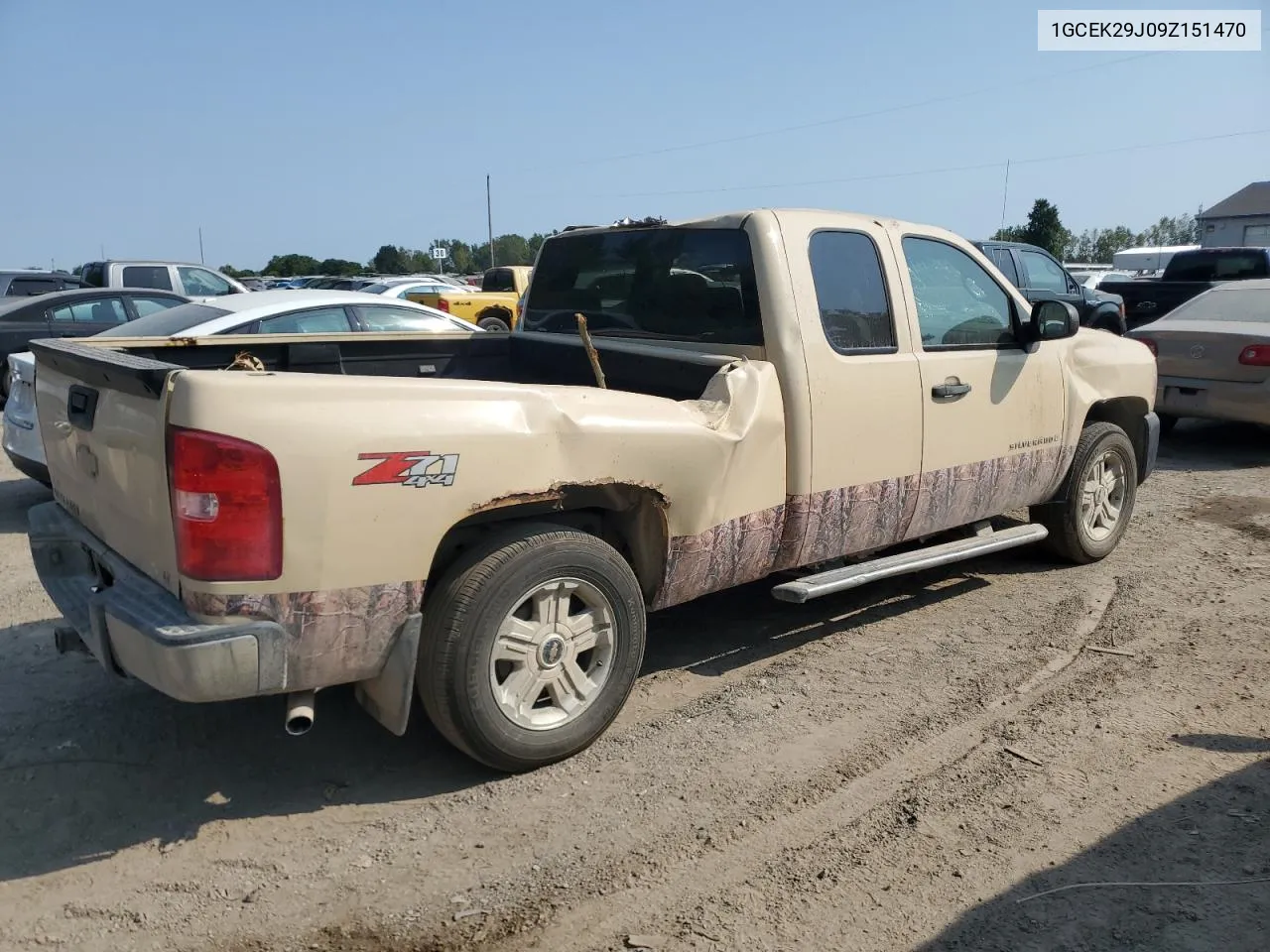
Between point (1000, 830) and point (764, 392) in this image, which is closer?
point (1000, 830)

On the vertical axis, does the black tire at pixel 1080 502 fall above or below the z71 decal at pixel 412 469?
below

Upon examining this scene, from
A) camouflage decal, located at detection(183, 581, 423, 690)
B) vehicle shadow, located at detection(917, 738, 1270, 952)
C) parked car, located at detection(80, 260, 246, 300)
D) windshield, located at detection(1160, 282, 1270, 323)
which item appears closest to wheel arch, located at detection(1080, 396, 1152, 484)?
vehicle shadow, located at detection(917, 738, 1270, 952)

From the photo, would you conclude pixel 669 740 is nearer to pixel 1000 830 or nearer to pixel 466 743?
pixel 466 743

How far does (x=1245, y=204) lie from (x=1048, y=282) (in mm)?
42012

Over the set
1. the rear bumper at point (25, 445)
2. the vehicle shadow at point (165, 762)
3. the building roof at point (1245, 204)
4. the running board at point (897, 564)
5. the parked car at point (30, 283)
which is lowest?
the vehicle shadow at point (165, 762)

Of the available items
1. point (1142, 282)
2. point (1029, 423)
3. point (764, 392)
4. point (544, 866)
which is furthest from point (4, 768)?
point (1142, 282)

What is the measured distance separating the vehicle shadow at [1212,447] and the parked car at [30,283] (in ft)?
50.7

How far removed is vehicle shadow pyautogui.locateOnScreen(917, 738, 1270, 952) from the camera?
8.92 feet

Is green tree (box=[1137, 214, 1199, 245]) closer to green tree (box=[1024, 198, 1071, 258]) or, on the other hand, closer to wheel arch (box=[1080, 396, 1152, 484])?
green tree (box=[1024, 198, 1071, 258])

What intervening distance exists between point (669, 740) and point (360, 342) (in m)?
2.59

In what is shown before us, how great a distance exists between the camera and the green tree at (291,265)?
209 ft

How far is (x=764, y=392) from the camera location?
13.4 ft

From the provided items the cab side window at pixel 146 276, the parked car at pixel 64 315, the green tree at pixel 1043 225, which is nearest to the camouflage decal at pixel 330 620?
the parked car at pixel 64 315

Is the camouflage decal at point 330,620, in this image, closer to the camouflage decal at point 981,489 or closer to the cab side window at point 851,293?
the cab side window at point 851,293
